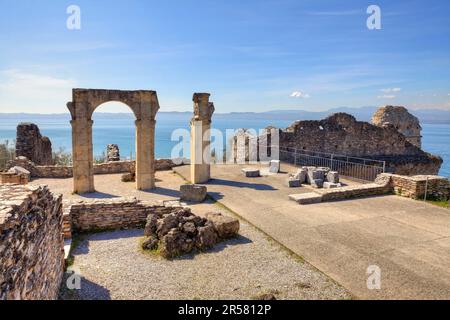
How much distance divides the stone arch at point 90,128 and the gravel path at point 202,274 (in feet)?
20.6

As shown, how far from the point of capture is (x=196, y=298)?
20.1 ft

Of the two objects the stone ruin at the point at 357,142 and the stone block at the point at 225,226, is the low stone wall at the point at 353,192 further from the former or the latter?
the stone ruin at the point at 357,142

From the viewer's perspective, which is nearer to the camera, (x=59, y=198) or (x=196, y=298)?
(x=196, y=298)

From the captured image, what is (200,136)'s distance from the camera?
634 inches

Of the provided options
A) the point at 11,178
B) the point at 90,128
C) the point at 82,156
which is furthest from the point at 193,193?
the point at 11,178

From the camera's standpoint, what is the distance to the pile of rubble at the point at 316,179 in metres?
15.1

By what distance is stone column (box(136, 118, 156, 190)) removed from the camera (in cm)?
1520

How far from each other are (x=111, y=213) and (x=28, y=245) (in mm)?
5513

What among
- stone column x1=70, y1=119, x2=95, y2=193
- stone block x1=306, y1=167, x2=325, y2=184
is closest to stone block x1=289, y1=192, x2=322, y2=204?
stone block x1=306, y1=167, x2=325, y2=184

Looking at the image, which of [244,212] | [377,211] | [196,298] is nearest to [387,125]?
[377,211]

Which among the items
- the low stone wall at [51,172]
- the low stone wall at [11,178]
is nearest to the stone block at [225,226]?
the low stone wall at [11,178]

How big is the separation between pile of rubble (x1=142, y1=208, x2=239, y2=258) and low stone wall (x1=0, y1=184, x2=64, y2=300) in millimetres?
2372

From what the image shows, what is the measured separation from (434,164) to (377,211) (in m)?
20.4
